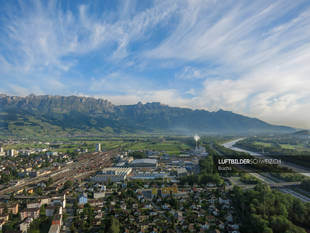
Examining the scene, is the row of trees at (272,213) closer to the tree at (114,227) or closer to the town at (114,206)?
the town at (114,206)

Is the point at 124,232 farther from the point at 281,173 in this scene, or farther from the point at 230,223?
the point at 281,173

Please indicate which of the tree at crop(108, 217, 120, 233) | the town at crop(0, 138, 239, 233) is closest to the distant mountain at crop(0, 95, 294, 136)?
the town at crop(0, 138, 239, 233)

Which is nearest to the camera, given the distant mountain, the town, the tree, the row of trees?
the row of trees

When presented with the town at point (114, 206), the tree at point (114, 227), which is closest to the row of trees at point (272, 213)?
the town at point (114, 206)

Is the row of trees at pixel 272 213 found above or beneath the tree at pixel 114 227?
above

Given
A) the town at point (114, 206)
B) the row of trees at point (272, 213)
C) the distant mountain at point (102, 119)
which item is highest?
the distant mountain at point (102, 119)

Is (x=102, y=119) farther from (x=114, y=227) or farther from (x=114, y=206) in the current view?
(x=114, y=227)

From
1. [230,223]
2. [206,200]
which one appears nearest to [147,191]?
[206,200]

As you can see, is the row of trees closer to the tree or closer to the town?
the town

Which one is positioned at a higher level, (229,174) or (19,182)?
(229,174)
